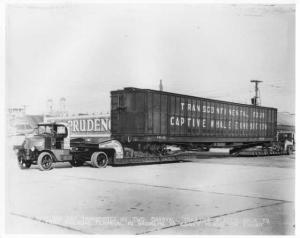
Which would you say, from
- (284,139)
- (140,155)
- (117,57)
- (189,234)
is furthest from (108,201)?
(284,139)

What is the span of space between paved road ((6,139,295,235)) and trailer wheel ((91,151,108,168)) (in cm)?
457

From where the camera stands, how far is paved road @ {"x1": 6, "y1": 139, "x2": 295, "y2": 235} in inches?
276

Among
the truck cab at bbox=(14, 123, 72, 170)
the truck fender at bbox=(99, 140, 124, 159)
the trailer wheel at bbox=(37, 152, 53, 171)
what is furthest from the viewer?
the truck fender at bbox=(99, 140, 124, 159)

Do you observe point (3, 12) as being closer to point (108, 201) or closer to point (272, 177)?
point (108, 201)

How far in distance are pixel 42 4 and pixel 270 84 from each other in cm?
666

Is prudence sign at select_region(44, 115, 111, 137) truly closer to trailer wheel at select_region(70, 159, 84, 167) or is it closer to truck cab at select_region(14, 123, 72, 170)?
trailer wheel at select_region(70, 159, 84, 167)

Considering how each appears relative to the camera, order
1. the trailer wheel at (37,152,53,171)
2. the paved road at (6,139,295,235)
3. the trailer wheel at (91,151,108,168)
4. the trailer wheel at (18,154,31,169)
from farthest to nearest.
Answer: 1. the trailer wheel at (91,151,108,168)
2. the trailer wheel at (18,154,31,169)
3. the trailer wheel at (37,152,53,171)
4. the paved road at (6,139,295,235)

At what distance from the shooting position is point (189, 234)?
21.8 feet

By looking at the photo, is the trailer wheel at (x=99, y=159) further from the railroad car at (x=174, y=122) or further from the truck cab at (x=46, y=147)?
the railroad car at (x=174, y=122)

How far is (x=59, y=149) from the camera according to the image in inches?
624

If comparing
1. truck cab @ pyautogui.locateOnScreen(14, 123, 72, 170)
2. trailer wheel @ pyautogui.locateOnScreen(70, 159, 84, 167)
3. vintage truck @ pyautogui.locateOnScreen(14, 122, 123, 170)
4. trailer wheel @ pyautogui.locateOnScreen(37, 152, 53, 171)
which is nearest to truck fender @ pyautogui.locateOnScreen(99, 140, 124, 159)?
vintage truck @ pyautogui.locateOnScreen(14, 122, 123, 170)

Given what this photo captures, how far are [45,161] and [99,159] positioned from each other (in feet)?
8.14

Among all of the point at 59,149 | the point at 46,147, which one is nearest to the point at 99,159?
the point at 59,149

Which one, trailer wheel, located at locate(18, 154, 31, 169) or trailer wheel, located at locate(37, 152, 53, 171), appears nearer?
trailer wheel, located at locate(37, 152, 53, 171)
